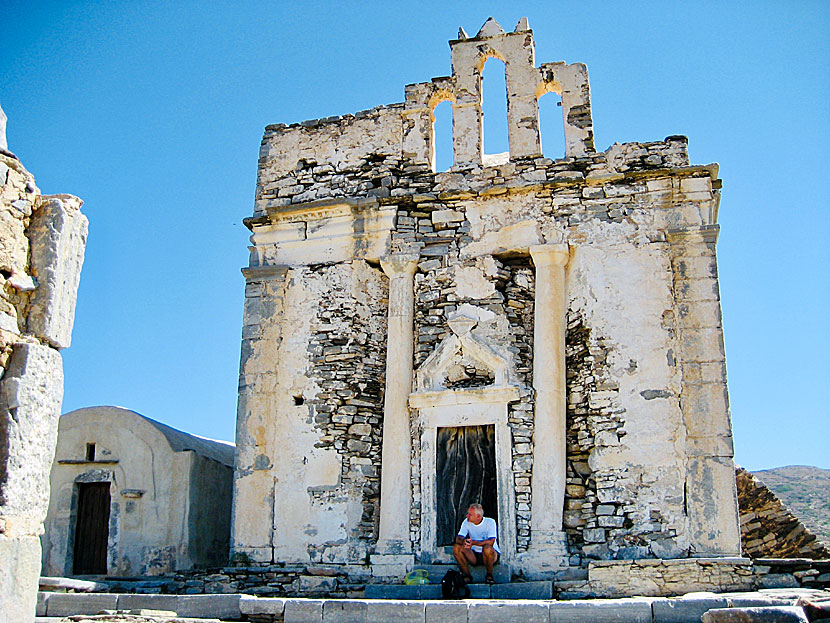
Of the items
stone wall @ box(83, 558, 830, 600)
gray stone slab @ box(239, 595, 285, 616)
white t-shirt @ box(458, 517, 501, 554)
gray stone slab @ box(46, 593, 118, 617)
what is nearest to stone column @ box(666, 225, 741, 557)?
stone wall @ box(83, 558, 830, 600)

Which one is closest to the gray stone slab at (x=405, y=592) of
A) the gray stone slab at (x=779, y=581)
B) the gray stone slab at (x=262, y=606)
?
the gray stone slab at (x=262, y=606)

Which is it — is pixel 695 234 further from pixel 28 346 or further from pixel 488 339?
→ pixel 28 346

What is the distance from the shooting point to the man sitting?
1012 centimetres

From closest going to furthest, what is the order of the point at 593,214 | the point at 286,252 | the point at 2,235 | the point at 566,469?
the point at 2,235 → the point at 566,469 → the point at 593,214 → the point at 286,252

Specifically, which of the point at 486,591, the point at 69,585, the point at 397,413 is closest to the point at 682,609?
the point at 486,591

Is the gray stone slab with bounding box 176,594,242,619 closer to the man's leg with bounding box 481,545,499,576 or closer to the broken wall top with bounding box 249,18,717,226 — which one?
the man's leg with bounding box 481,545,499,576

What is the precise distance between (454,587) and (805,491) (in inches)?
650

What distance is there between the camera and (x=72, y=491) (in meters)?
13.2

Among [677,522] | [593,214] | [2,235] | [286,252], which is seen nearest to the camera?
[2,235]

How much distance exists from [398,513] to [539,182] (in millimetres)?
5019

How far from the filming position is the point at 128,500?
1311 centimetres

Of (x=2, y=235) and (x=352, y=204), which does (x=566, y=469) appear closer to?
(x=352, y=204)

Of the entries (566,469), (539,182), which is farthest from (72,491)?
(539,182)

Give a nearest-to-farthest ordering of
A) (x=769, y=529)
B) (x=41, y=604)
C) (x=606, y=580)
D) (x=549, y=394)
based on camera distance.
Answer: (x=41, y=604), (x=606, y=580), (x=549, y=394), (x=769, y=529)
